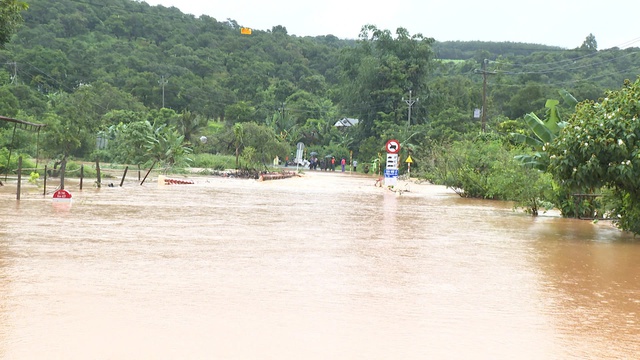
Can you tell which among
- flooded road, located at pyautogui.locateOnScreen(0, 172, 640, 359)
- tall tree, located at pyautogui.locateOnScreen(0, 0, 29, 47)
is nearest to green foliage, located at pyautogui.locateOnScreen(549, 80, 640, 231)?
flooded road, located at pyautogui.locateOnScreen(0, 172, 640, 359)

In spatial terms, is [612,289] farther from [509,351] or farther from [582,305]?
[509,351]

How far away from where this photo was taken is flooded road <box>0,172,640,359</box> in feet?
23.9

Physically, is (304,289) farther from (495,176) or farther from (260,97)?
(260,97)

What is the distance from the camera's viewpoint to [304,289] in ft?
32.9

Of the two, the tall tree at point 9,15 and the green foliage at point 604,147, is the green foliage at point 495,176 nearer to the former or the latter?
the green foliage at point 604,147

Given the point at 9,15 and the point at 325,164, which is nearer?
the point at 9,15

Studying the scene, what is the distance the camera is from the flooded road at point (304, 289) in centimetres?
728

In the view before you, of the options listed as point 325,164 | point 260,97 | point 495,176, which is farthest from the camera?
point 260,97

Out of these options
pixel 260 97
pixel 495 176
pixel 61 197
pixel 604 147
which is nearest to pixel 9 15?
pixel 61 197

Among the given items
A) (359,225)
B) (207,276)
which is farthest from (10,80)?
(207,276)

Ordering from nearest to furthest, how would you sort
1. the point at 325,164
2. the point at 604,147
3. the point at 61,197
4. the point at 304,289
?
the point at 304,289, the point at 604,147, the point at 61,197, the point at 325,164

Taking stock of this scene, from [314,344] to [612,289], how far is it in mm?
5486

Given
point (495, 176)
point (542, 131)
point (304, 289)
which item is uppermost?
point (542, 131)

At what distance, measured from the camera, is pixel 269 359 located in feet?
22.0
